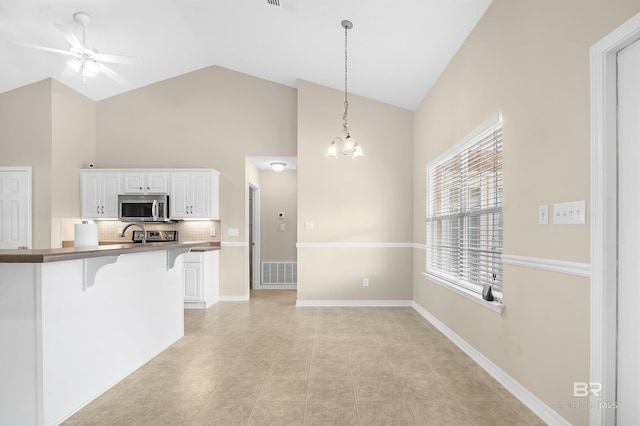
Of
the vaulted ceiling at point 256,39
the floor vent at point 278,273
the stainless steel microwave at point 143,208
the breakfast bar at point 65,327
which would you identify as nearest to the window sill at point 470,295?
the vaulted ceiling at point 256,39

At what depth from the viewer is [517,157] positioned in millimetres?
2467

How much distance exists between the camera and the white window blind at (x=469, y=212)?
2875 millimetres

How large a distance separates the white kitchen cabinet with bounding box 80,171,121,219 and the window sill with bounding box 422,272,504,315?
4.62 meters

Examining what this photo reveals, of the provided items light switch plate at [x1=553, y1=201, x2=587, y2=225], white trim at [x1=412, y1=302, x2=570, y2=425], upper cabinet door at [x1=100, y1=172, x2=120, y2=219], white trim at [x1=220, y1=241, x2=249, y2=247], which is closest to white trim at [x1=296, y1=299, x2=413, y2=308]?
white trim at [x1=220, y1=241, x2=249, y2=247]

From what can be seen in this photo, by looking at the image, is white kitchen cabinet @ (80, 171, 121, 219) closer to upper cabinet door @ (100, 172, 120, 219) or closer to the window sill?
upper cabinet door @ (100, 172, 120, 219)

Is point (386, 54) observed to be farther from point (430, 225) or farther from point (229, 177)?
point (229, 177)

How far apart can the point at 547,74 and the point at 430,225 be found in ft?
8.69

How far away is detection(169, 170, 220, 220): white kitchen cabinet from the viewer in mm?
5402

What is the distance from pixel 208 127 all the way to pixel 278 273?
297 cm

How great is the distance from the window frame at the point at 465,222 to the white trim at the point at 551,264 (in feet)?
0.79

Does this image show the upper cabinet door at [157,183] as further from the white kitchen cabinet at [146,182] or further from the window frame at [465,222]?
the window frame at [465,222]

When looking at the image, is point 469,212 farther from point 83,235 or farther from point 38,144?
point 38,144

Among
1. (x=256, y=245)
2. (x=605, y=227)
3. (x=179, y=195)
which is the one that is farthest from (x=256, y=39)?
(x=605, y=227)

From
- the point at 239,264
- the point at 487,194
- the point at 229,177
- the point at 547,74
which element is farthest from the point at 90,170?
the point at 547,74
